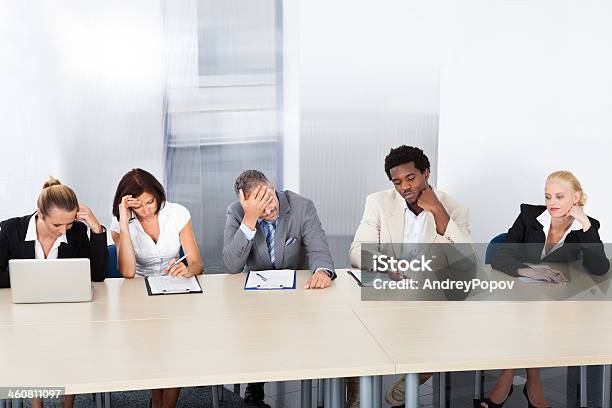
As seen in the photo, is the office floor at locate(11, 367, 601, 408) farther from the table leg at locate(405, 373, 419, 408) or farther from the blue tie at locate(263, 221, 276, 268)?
the table leg at locate(405, 373, 419, 408)

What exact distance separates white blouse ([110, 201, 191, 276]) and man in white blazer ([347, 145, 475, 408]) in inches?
35.4

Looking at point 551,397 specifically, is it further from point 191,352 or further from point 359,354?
point 191,352

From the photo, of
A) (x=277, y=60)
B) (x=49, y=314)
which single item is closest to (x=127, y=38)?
(x=277, y=60)

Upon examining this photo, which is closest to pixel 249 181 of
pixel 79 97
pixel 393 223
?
pixel 393 223

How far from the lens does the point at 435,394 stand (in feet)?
11.5

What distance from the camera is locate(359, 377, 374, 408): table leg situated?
7.15ft

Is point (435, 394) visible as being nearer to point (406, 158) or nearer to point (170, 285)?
point (406, 158)

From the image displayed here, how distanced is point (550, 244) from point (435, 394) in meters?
0.93

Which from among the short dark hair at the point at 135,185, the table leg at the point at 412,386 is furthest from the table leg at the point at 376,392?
the short dark hair at the point at 135,185

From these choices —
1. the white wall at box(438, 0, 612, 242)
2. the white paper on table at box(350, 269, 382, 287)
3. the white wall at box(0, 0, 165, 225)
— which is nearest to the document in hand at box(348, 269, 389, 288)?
the white paper on table at box(350, 269, 382, 287)

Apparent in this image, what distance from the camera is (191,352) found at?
7.16 ft

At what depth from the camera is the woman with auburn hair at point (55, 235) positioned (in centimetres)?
296

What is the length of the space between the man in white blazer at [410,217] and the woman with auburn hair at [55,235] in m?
1.28

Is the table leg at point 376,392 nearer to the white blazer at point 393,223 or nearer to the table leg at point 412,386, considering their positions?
the table leg at point 412,386
